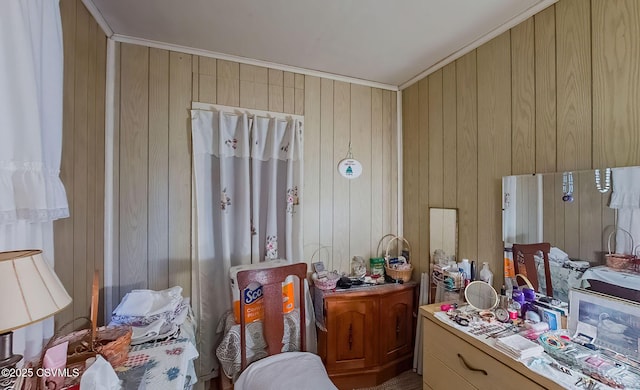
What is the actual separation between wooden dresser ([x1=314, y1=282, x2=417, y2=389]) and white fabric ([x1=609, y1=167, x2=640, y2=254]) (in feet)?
4.43

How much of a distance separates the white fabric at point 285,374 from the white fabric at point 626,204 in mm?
1522

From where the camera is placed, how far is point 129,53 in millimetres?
1895

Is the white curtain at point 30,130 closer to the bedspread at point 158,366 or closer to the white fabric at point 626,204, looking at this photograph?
the bedspread at point 158,366

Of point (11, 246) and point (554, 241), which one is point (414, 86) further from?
point (11, 246)

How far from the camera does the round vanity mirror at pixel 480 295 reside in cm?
Result: 164

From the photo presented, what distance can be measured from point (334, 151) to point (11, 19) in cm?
195

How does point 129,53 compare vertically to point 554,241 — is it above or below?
above

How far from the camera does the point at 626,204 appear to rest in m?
1.22

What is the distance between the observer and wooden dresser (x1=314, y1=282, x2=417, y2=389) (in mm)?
2041

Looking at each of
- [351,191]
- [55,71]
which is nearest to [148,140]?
[55,71]

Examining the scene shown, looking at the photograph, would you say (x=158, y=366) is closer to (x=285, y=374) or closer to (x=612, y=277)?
(x=285, y=374)

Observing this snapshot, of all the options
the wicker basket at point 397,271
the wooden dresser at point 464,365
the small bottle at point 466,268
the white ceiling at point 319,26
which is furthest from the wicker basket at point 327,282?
the white ceiling at point 319,26

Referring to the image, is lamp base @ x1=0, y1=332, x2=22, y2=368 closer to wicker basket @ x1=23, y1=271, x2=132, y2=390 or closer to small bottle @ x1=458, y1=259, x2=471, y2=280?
wicker basket @ x1=23, y1=271, x2=132, y2=390

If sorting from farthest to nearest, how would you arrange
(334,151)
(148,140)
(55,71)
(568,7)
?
1. (334,151)
2. (148,140)
3. (568,7)
4. (55,71)
